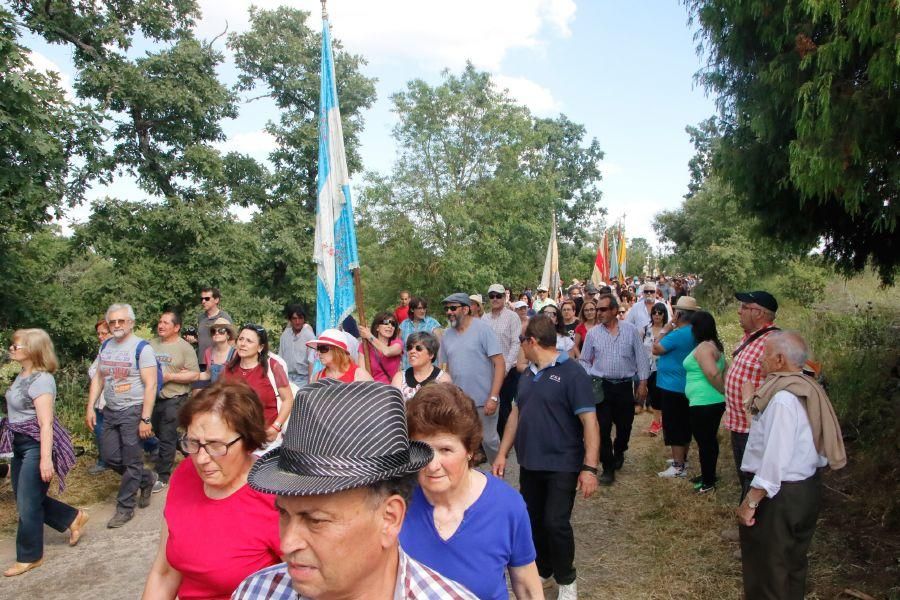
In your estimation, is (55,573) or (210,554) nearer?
(210,554)

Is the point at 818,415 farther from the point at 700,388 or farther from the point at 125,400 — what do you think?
the point at 125,400

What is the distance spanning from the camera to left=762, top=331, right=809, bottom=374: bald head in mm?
3439

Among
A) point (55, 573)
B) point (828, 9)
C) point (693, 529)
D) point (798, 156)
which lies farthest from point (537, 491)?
point (55, 573)

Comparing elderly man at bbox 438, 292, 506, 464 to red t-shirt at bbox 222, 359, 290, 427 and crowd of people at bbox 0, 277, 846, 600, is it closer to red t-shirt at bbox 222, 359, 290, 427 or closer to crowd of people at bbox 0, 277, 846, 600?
crowd of people at bbox 0, 277, 846, 600

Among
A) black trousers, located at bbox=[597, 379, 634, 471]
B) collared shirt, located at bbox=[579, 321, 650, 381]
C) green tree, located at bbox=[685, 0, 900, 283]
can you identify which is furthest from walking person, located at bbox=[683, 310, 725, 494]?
green tree, located at bbox=[685, 0, 900, 283]

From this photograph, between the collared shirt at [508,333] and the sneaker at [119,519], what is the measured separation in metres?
4.26

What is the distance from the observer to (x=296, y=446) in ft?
4.57

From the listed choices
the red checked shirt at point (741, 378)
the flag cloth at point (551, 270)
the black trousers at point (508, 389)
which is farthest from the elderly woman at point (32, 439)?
the flag cloth at point (551, 270)

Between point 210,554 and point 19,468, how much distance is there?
3692mm

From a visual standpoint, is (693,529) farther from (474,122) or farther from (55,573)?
(474,122)

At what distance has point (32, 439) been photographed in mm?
4836

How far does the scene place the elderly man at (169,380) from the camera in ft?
21.6

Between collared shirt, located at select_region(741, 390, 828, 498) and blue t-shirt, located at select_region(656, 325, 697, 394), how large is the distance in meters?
3.08

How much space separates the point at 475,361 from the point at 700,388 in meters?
2.08
